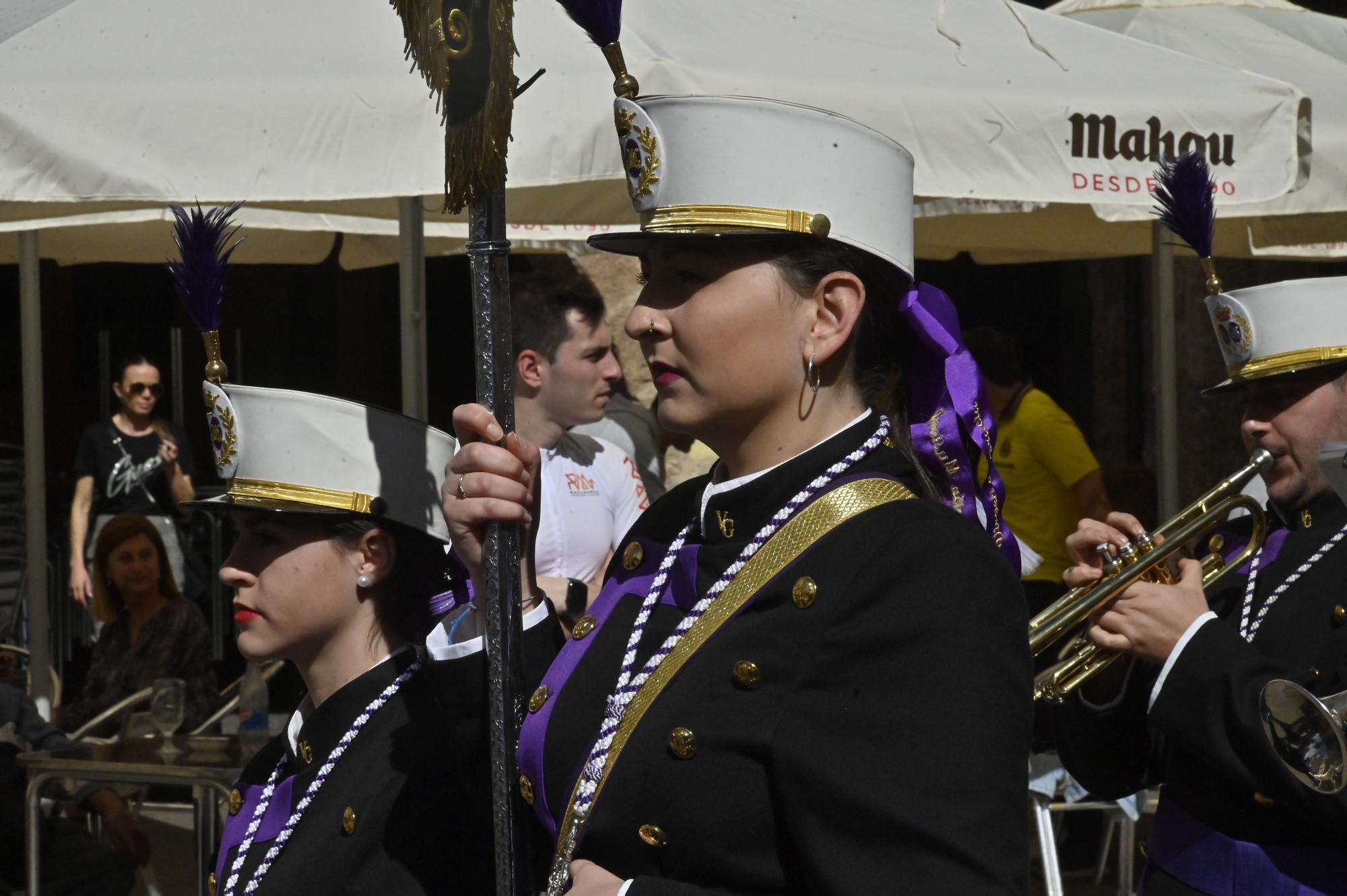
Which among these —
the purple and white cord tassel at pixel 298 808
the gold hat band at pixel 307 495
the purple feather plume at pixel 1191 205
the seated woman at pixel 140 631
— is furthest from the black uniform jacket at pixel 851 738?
the seated woman at pixel 140 631

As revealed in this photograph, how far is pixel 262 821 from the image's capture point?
8.79ft

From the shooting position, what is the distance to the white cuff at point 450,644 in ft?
7.64

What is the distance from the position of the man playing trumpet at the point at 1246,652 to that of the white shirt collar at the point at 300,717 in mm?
1206

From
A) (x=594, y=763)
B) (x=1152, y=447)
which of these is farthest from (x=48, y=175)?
(x=1152, y=447)

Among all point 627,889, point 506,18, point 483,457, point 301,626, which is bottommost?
point 627,889

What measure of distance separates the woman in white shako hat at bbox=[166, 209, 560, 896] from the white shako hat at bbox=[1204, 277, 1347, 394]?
1582 mm

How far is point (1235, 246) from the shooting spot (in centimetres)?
632

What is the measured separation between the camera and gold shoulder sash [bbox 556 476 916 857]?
1.93 meters

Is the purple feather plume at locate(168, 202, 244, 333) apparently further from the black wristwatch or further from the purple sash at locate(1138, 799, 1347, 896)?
the purple sash at locate(1138, 799, 1347, 896)

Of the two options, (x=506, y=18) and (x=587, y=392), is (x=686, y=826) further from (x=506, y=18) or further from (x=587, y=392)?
(x=587, y=392)

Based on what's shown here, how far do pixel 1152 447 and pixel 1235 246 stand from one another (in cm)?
335

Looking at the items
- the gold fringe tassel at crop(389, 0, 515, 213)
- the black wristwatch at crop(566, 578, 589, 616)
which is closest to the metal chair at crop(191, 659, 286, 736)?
the black wristwatch at crop(566, 578, 589, 616)

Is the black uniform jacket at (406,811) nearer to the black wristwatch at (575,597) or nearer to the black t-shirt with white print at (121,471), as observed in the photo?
the black wristwatch at (575,597)

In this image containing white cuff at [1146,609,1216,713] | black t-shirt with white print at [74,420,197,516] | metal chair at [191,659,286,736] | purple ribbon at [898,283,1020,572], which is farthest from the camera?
black t-shirt with white print at [74,420,197,516]
